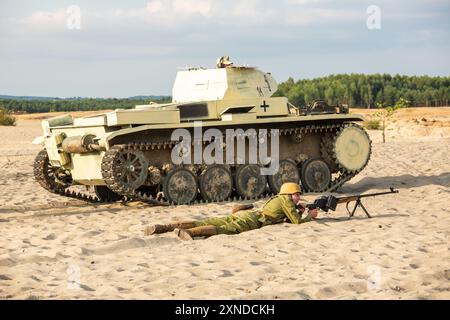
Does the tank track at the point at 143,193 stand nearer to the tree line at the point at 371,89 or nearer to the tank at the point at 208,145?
the tank at the point at 208,145

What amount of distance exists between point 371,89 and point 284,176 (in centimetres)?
5976

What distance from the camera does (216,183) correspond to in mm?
16750

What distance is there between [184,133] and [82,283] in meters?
7.70

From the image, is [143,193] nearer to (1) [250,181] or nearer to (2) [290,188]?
(1) [250,181]

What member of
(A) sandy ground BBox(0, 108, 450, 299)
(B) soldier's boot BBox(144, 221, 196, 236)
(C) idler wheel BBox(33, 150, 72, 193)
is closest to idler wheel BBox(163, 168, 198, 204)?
(A) sandy ground BBox(0, 108, 450, 299)

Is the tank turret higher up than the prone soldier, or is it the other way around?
the tank turret

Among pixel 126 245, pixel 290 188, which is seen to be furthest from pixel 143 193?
pixel 126 245

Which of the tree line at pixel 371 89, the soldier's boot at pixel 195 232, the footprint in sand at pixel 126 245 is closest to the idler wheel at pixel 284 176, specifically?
the soldier's boot at pixel 195 232

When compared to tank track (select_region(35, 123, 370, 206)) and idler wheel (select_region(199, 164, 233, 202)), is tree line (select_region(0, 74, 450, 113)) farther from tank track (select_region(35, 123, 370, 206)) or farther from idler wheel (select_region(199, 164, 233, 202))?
idler wheel (select_region(199, 164, 233, 202))

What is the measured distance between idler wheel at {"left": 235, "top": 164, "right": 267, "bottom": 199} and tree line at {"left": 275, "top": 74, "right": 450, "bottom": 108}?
4562 cm

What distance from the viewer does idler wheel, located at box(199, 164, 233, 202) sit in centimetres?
1662

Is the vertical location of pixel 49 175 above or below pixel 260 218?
above

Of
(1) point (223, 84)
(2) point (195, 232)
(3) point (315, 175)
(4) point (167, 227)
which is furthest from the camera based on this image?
(3) point (315, 175)
